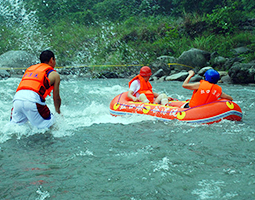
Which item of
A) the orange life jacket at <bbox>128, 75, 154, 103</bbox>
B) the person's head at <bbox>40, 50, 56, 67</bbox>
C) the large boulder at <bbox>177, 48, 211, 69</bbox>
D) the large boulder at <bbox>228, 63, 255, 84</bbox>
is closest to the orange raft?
the orange life jacket at <bbox>128, 75, 154, 103</bbox>

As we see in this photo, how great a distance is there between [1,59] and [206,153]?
17.2 meters

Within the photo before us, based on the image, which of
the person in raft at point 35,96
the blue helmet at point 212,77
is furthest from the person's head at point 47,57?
the blue helmet at point 212,77

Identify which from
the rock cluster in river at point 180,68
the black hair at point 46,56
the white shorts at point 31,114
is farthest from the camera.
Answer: the rock cluster in river at point 180,68

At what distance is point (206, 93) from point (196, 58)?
31.4ft

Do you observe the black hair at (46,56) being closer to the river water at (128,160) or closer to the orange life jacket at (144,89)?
the river water at (128,160)

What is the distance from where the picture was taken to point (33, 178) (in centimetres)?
328

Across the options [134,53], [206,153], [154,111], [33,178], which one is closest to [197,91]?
[154,111]

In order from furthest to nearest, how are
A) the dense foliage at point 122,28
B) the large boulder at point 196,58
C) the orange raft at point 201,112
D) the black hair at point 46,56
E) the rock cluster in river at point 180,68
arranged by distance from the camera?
the dense foliage at point 122,28 < the large boulder at point 196,58 < the rock cluster in river at point 180,68 < the orange raft at point 201,112 < the black hair at point 46,56

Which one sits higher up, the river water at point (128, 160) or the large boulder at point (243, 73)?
the river water at point (128, 160)

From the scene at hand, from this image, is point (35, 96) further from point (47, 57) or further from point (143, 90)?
point (143, 90)

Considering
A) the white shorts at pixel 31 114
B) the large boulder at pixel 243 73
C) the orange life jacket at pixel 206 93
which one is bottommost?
the large boulder at pixel 243 73

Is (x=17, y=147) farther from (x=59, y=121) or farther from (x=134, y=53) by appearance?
(x=134, y=53)

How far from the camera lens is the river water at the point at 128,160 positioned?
3.02 metres

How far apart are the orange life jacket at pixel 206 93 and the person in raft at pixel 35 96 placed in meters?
2.79
